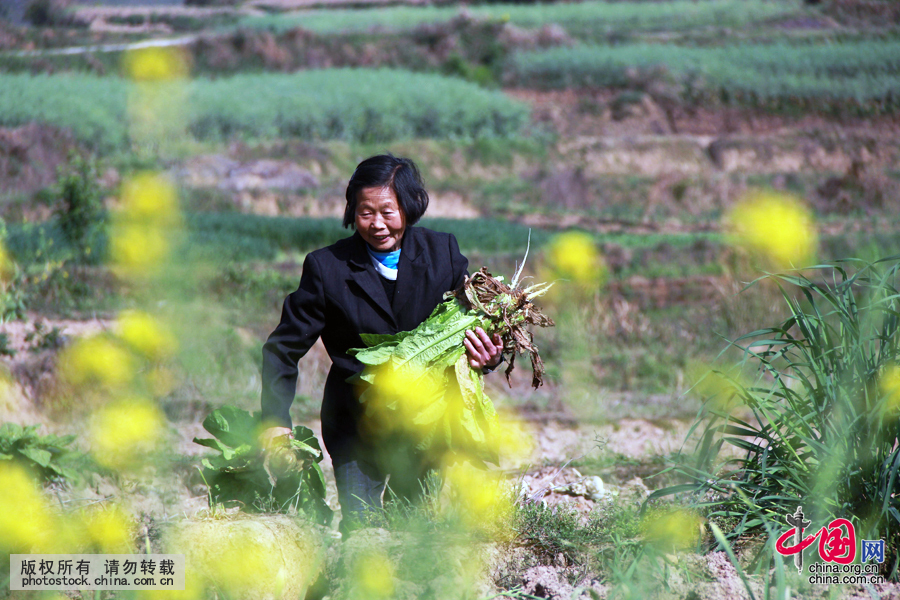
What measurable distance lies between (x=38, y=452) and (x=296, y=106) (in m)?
11.7

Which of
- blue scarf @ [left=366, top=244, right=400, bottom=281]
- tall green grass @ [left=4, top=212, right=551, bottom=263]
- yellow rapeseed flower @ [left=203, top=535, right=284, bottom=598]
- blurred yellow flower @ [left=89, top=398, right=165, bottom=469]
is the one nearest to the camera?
blurred yellow flower @ [left=89, top=398, right=165, bottom=469]

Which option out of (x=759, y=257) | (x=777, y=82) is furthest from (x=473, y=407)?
(x=777, y=82)

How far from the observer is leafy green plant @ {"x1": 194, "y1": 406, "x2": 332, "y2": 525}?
2.45 m

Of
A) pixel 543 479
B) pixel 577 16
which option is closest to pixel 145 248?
pixel 543 479

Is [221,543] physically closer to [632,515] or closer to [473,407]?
[473,407]

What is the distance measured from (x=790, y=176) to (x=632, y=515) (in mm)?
11336

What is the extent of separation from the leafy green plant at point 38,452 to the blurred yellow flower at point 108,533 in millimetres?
974

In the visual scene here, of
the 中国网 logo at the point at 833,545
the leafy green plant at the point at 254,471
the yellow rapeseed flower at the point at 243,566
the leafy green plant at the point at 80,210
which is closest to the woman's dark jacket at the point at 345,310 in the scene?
the leafy green plant at the point at 254,471

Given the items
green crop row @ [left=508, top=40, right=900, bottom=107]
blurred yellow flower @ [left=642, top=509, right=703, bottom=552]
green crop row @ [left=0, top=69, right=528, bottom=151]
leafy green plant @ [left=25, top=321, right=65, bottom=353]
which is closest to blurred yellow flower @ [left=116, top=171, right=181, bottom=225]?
blurred yellow flower @ [left=642, top=509, right=703, bottom=552]

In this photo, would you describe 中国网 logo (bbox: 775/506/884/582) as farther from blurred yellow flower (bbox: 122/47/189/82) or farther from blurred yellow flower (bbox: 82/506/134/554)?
blurred yellow flower (bbox: 122/47/189/82)

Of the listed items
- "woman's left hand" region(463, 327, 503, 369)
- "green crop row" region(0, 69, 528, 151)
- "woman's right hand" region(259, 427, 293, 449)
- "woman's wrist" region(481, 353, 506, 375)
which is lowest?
"woman's right hand" region(259, 427, 293, 449)

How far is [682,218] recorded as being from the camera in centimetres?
1116

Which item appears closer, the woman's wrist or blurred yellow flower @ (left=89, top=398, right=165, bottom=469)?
blurred yellow flower @ (left=89, top=398, right=165, bottom=469)

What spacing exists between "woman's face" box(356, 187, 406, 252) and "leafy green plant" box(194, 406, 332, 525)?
632mm
